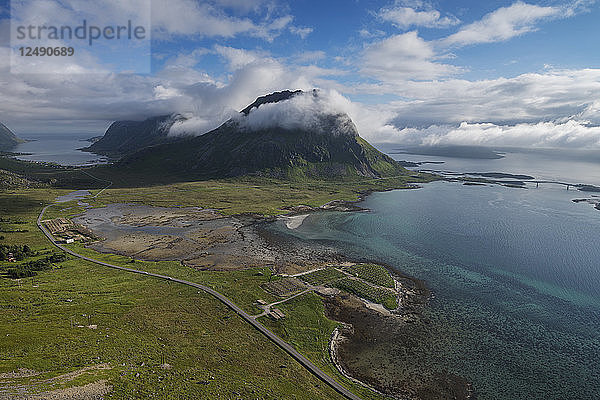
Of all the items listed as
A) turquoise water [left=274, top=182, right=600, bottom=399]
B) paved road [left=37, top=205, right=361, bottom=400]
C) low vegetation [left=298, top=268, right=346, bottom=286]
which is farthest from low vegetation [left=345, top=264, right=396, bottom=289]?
paved road [left=37, top=205, right=361, bottom=400]

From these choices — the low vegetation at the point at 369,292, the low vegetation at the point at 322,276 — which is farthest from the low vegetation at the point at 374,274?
the low vegetation at the point at 322,276

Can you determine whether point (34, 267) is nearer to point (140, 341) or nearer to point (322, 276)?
point (140, 341)

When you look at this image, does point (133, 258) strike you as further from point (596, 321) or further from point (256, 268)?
point (596, 321)

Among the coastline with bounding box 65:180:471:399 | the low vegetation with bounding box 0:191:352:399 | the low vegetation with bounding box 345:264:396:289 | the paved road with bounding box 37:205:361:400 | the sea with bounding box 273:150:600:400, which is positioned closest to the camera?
the low vegetation with bounding box 0:191:352:399

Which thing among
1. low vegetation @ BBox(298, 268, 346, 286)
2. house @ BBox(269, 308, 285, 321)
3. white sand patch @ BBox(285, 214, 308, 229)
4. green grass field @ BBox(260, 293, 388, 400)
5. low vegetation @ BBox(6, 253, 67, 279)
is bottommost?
green grass field @ BBox(260, 293, 388, 400)

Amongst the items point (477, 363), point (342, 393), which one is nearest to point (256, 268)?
point (342, 393)

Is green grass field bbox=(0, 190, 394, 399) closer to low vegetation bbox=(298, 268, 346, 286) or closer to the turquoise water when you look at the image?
low vegetation bbox=(298, 268, 346, 286)
